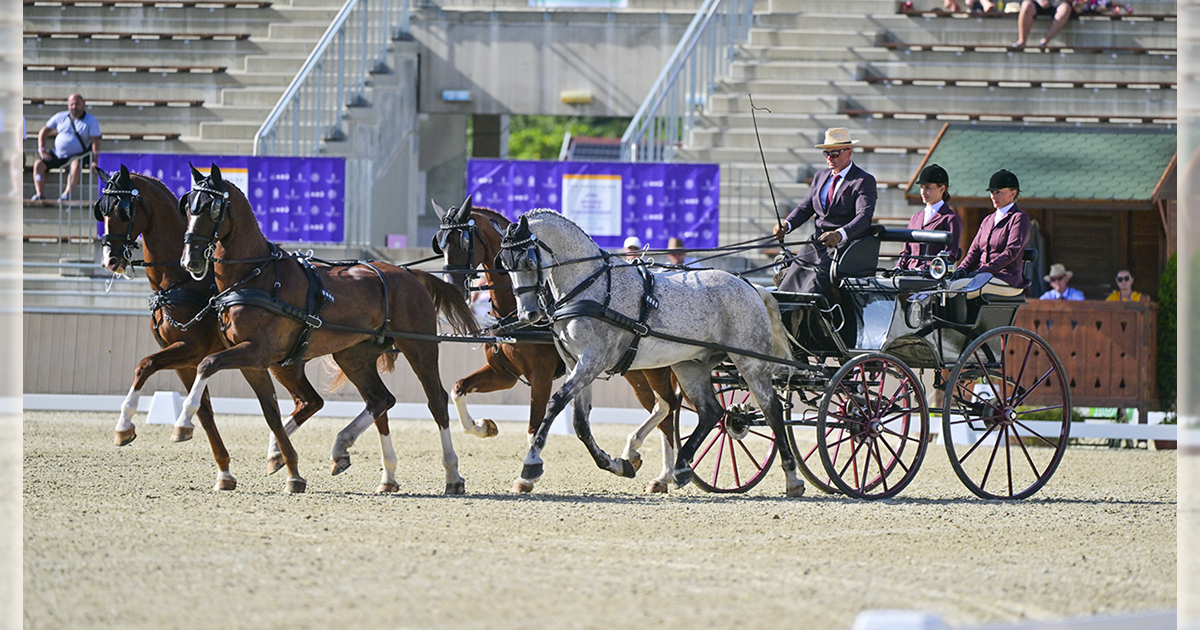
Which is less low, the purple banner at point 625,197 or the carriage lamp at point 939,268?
the purple banner at point 625,197

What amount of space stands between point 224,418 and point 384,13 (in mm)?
7343

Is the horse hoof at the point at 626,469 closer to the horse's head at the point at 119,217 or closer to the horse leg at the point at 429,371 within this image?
the horse leg at the point at 429,371

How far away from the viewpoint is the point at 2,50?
4.05 m

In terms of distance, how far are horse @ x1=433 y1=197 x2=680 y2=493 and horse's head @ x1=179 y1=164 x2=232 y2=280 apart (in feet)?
4.36

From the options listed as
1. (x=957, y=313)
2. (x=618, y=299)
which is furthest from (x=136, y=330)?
(x=957, y=313)

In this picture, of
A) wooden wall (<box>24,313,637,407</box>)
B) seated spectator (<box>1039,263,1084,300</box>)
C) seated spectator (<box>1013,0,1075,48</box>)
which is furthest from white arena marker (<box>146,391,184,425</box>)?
seated spectator (<box>1013,0,1075,48</box>)

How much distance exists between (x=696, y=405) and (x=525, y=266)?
1515 mm

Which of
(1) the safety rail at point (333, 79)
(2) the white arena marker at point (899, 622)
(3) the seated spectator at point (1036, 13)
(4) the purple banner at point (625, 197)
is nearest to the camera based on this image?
(2) the white arena marker at point (899, 622)

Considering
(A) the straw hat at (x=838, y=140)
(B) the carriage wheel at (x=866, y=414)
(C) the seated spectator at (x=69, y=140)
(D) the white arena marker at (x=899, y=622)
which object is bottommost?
(D) the white arena marker at (x=899, y=622)

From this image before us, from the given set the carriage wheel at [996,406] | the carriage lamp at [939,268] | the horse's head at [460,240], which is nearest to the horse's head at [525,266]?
the horse's head at [460,240]

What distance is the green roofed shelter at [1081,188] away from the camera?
1412cm

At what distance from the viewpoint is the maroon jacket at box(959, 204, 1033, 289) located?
8344 mm

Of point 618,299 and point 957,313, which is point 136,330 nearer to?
point 618,299

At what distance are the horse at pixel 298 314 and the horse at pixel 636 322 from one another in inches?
40.1
